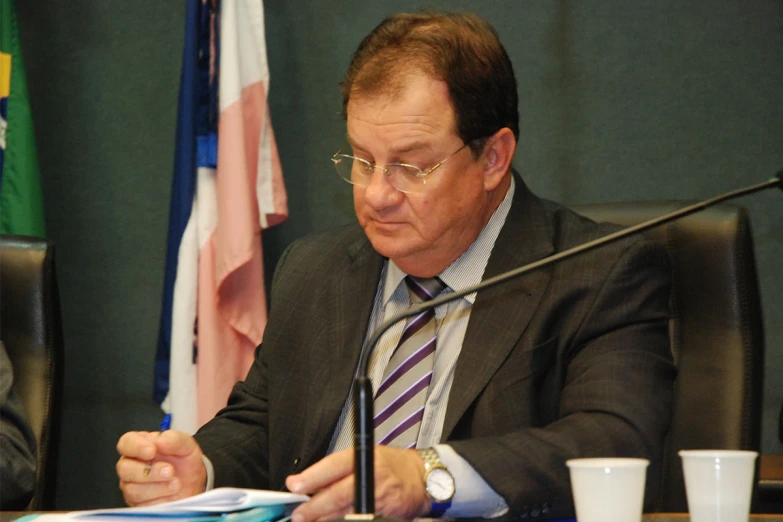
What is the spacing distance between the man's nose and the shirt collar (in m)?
0.20

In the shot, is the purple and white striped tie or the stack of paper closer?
the stack of paper

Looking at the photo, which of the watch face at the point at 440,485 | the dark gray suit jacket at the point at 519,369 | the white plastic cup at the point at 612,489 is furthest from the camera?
the dark gray suit jacket at the point at 519,369

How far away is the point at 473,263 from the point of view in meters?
1.91

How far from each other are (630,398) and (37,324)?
1.30 metres

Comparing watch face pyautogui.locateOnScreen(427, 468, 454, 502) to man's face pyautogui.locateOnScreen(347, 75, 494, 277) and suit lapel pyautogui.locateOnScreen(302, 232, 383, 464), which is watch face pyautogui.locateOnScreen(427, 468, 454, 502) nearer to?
suit lapel pyautogui.locateOnScreen(302, 232, 383, 464)

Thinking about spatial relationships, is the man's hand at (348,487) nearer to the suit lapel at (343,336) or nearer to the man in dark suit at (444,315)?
the man in dark suit at (444,315)

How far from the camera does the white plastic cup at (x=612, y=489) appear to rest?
41.3 inches

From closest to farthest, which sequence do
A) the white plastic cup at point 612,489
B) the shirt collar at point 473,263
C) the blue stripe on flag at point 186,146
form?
the white plastic cup at point 612,489
the shirt collar at point 473,263
the blue stripe on flag at point 186,146

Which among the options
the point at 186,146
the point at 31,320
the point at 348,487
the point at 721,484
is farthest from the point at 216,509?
the point at 186,146

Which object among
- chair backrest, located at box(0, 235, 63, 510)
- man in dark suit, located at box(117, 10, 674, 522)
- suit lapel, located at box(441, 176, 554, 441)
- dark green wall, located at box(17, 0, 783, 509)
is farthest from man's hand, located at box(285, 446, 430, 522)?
dark green wall, located at box(17, 0, 783, 509)

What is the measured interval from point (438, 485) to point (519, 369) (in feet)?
1.34

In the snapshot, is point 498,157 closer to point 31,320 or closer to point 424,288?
point 424,288

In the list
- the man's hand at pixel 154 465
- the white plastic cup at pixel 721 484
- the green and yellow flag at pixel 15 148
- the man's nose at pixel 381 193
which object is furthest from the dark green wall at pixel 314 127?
the white plastic cup at pixel 721 484

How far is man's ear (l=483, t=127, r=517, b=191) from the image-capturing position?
6.24 ft
